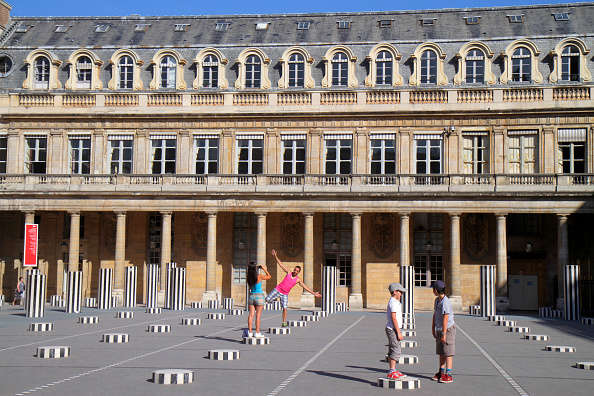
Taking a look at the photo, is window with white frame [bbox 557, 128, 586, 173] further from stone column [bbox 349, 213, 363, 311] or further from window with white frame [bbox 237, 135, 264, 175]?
window with white frame [bbox 237, 135, 264, 175]

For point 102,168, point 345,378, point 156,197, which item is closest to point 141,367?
point 345,378

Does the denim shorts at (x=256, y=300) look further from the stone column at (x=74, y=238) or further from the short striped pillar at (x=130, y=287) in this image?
the stone column at (x=74, y=238)

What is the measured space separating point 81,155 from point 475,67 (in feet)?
78.1

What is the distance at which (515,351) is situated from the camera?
20562mm

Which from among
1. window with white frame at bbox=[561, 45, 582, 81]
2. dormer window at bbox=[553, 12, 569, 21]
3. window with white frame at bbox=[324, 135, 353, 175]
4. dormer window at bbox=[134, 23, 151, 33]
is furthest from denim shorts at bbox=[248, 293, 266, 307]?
dormer window at bbox=[134, 23, 151, 33]

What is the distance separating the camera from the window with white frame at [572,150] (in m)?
44.3

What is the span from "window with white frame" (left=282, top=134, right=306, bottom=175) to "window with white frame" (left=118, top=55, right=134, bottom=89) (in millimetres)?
10161

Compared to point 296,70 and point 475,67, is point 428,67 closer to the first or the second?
point 475,67

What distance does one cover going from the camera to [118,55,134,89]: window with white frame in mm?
48750

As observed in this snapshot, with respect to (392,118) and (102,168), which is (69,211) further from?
(392,118)

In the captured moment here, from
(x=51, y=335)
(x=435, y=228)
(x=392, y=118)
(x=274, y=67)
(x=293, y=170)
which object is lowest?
(x=51, y=335)

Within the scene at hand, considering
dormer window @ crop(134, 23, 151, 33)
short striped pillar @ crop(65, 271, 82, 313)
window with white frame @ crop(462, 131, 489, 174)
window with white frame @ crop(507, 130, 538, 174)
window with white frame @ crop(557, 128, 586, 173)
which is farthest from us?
dormer window @ crop(134, 23, 151, 33)

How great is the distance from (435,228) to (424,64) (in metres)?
9.55

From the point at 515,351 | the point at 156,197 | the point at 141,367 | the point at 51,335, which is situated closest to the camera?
the point at 141,367
